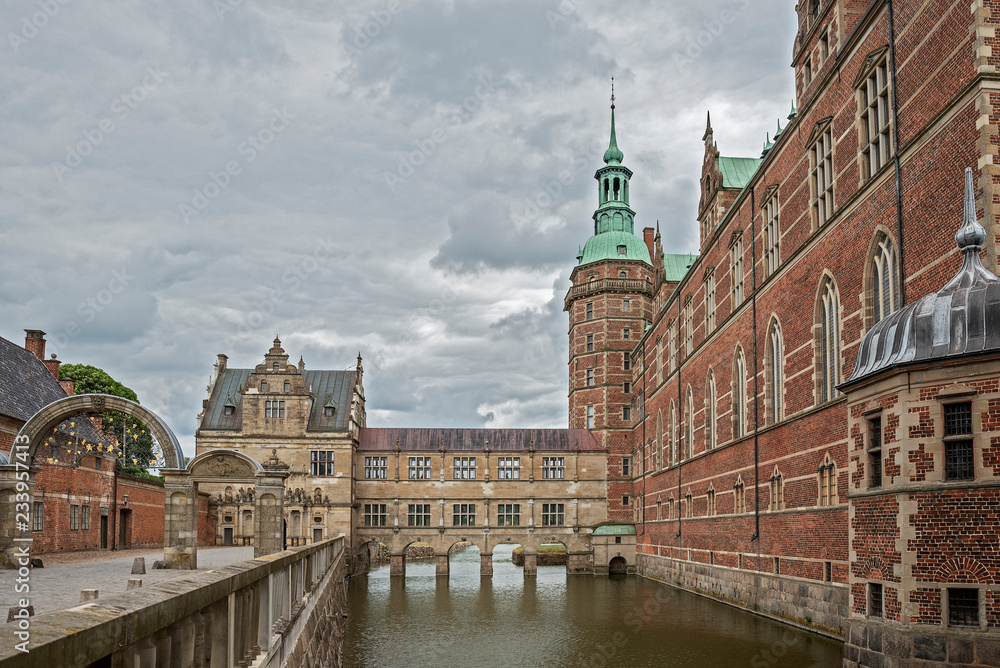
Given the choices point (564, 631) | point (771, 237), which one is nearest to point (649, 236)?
point (771, 237)

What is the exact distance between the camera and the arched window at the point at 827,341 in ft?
73.9

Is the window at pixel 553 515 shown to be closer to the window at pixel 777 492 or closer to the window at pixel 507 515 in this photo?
the window at pixel 507 515

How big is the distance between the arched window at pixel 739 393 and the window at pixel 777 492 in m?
4.50

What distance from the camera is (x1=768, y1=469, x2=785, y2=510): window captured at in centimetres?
2590

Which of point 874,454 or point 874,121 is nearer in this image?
point 874,454

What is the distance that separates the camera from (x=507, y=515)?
5259cm

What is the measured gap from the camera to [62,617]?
347cm

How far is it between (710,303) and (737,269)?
172 inches

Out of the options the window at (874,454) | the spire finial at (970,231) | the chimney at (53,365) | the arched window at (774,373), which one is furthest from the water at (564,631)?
the chimney at (53,365)

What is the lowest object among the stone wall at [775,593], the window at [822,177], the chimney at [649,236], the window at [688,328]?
the stone wall at [775,593]

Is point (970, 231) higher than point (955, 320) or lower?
higher

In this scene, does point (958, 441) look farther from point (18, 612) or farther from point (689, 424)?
point (689, 424)

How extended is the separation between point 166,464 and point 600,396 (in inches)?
1514

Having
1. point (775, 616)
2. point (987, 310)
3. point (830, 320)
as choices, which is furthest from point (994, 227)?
point (775, 616)
